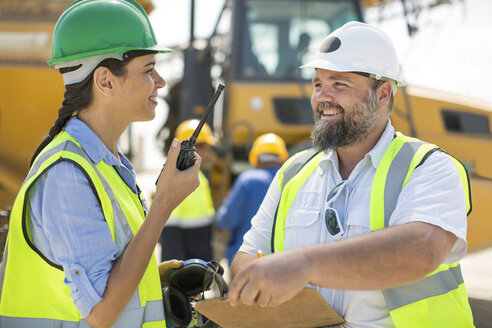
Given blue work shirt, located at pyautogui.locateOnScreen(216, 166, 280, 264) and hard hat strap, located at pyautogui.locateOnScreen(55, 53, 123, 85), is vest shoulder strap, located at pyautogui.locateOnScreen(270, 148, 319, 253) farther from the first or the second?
blue work shirt, located at pyautogui.locateOnScreen(216, 166, 280, 264)

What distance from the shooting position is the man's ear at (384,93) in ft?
6.81

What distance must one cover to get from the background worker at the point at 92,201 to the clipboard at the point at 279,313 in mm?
267

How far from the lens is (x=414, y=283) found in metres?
1.69

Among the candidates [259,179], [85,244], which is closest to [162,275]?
[85,244]

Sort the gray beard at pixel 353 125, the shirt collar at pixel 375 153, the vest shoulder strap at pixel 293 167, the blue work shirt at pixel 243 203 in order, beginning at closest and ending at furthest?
1. the shirt collar at pixel 375 153
2. the gray beard at pixel 353 125
3. the vest shoulder strap at pixel 293 167
4. the blue work shirt at pixel 243 203

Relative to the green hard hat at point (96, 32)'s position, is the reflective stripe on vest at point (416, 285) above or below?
below

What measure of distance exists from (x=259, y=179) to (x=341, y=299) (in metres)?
3.11

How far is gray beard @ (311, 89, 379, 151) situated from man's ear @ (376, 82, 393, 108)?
35mm

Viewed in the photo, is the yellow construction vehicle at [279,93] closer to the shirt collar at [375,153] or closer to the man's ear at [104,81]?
the shirt collar at [375,153]

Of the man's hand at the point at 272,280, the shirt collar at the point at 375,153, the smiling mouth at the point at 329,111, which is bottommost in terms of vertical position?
the man's hand at the point at 272,280

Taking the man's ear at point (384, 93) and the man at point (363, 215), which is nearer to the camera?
the man at point (363, 215)

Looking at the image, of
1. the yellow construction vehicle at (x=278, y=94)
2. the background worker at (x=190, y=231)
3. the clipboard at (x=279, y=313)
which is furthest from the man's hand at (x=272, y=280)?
the yellow construction vehicle at (x=278, y=94)

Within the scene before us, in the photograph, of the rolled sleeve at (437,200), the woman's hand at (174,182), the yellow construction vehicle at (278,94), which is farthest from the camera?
the yellow construction vehicle at (278,94)

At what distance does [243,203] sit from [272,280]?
355 centimetres
